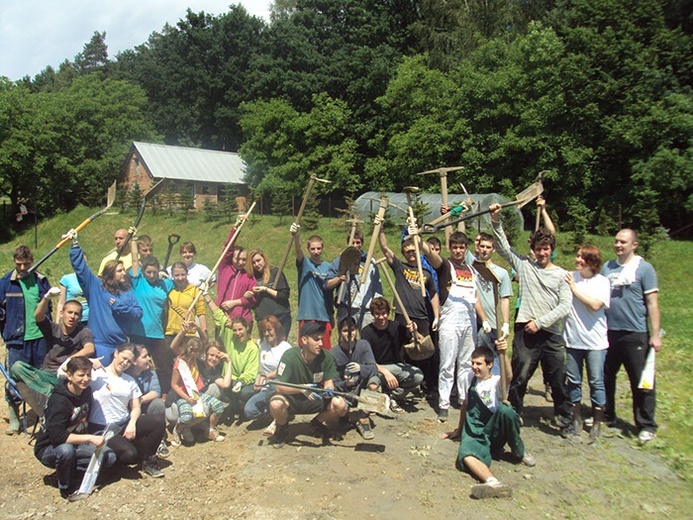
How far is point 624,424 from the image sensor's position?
5699 mm

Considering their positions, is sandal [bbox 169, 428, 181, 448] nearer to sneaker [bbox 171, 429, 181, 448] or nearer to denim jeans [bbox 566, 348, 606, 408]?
sneaker [bbox 171, 429, 181, 448]

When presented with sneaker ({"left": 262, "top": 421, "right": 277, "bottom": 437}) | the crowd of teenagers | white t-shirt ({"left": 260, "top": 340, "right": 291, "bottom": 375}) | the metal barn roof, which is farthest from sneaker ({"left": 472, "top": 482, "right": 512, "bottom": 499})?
the metal barn roof

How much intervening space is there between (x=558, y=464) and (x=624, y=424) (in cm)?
132

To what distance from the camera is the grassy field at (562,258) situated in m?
5.80

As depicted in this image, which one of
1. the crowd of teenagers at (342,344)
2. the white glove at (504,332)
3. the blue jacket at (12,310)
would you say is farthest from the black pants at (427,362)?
the blue jacket at (12,310)

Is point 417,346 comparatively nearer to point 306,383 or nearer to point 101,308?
point 306,383

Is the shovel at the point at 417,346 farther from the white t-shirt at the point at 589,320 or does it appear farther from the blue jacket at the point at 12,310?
the blue jacket at the point at 12,310

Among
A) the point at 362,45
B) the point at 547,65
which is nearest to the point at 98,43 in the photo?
the point at 362,45

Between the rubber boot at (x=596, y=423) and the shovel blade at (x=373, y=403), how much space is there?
6.38 feet

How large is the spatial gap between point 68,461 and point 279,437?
5.83 feet

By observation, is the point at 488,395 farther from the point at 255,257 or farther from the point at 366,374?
the point at 255,257

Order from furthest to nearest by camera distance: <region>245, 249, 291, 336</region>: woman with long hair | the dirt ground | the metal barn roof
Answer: the metal barn roof, <region>245, 249, 291, 336</region>: woman with long hair, the dirt ground

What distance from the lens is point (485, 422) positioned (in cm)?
471

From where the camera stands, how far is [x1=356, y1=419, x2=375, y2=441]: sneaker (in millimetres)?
5320
